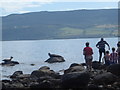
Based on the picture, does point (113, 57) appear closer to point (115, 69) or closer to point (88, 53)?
point (88, 53)

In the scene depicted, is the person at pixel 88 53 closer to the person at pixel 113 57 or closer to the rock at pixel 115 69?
the person at pixel 113 57

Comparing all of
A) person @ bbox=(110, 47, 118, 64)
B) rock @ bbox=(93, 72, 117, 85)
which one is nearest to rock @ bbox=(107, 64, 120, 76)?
rock @ bbox=(93, 72, 117, 85)

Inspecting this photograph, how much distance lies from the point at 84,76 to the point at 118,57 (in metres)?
7.34

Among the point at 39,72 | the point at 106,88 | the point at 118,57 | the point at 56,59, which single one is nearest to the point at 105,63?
the point at 118,57

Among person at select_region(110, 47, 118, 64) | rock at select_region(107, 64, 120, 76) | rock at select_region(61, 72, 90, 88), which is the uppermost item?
person at select_region(110, 47, 118, 64)

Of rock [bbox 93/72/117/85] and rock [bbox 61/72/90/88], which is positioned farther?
rock [bbox 93/72/117/85]

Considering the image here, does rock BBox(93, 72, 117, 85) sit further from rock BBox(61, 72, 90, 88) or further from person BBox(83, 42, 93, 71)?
person BBox(83, 42, 93, 71)

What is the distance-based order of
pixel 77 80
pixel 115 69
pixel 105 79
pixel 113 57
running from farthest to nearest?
pixel 113 57
pixel 115 69
pixel 105 79
pixel 77 80

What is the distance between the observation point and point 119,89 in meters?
20.3

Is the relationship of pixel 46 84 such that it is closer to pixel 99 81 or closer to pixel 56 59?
pixel 99 81

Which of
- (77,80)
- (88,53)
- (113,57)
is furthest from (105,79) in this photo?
(113,57)

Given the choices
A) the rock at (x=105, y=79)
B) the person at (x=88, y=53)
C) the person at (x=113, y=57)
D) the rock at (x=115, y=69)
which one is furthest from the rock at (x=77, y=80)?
the person at (x=113, y=57)

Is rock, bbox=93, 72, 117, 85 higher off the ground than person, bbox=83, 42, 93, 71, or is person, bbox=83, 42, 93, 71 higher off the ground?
person, bbox=83, 42, 93, 71

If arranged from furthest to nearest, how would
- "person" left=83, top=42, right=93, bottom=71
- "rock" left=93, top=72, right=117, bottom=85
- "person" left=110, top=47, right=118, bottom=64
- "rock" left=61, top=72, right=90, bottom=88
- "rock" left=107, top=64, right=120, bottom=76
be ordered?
"person" left=110, top=47, right=118, bottom=64, "person" left=83, top=42, right=93, bottom=71, "rock" left=107, top=64, right=120, bottom=76, "rock" left=93, top=72, right=117, bottom=85, "rock" left=61, top=72, right=90, bottom=88
